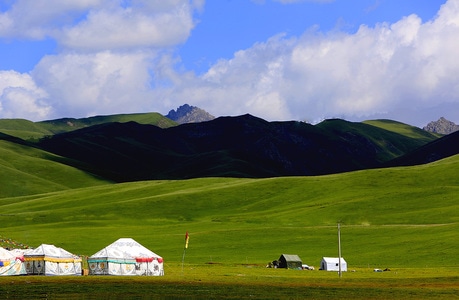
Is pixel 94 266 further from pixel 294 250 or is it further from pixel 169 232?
pixel 169 232

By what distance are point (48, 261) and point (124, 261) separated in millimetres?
10193

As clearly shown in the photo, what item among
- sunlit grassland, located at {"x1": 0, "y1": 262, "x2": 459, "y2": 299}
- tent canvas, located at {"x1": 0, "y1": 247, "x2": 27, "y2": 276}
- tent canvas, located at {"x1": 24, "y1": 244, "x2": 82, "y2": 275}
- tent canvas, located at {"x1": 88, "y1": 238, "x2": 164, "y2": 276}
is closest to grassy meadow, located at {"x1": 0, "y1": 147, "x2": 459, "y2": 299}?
sunlit grassland, located at {"x1": 0, "y1": 262, "x2": 459, "y2": 299}

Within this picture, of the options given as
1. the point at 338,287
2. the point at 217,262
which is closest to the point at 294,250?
the point at 217,262

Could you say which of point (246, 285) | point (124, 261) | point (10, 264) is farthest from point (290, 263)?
point (10, 264)

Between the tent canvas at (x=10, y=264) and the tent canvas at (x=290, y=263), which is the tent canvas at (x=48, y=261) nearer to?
the tent canvas at (x=10, y=264)

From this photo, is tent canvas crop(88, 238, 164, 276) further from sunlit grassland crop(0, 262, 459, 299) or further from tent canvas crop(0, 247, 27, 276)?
tent canvas crop(0, 247, 27, 276)

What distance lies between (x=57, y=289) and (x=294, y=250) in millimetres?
82505

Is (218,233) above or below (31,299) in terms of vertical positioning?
above

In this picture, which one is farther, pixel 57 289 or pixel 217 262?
pixel 217 262

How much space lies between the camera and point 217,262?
141 metres

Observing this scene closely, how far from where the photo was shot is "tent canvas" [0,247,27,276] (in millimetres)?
104250

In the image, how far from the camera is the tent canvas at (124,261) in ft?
352

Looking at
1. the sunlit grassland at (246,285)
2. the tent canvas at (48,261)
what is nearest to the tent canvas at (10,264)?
the tent canvas at (48,261)

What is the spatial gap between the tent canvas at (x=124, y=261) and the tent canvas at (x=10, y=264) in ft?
30.0
